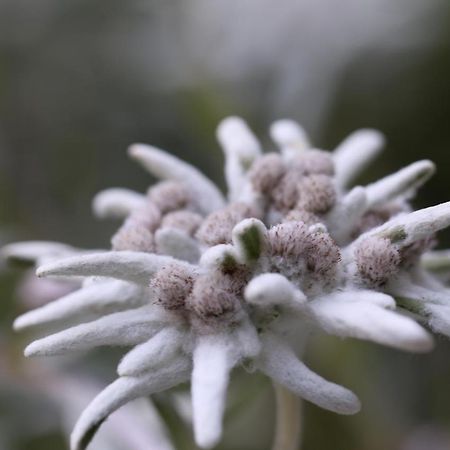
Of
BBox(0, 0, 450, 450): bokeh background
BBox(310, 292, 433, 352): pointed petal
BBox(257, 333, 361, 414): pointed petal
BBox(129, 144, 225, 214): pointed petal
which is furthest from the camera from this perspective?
BBox(0, 0, 450, 450): bokeh background

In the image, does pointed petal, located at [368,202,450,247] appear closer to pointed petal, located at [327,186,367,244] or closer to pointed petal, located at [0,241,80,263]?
pointed petal, located at [327,186,367,244]

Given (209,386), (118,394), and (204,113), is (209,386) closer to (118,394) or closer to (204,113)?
(118,394)

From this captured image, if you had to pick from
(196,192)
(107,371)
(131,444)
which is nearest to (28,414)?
(107,371)

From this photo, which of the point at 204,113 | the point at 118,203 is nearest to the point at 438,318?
the point at 118,203

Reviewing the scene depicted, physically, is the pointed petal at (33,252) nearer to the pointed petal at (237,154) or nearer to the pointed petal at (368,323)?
the pointed petal at (237,154)

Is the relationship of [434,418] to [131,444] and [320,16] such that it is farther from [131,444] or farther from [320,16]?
[320,16]

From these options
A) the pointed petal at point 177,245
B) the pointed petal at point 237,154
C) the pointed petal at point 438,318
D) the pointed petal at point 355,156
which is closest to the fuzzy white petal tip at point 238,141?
the pointed petal at point 237,154

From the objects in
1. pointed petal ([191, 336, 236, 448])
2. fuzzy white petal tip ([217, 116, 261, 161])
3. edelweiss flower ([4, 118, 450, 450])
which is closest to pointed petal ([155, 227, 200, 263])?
edelweiss flower ([4, 118, 450, 450])
